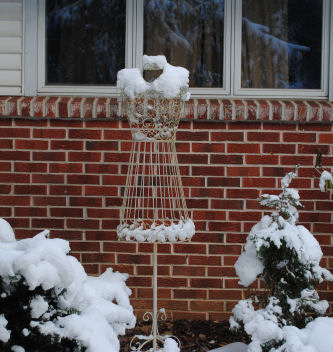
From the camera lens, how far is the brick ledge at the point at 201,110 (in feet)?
12.6

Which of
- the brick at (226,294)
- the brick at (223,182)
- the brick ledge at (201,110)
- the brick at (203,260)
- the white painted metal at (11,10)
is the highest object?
the white painted metal at (11,10)

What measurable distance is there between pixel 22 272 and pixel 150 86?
4.75 feet

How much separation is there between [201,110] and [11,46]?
1.52 m

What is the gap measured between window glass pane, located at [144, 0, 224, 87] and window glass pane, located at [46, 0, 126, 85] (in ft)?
0.84

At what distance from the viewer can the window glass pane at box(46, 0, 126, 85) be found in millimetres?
4117

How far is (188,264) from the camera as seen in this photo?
3930mm

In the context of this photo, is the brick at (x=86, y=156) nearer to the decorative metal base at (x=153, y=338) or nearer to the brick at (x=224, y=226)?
the brick at (x=224, y=226)

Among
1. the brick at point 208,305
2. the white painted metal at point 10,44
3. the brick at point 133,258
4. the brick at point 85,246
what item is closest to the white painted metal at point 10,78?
the white painted metal at point 10,44

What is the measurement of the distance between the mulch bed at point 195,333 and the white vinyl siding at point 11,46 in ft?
6.53

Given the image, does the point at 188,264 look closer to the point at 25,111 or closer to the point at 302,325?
the point at 302,325

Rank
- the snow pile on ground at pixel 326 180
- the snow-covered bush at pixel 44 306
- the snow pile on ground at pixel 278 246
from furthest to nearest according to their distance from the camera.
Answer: the snow pile on ground at pixel 326 180, the snow pile on ground at pixel 278 246, the snow-covered bush at pixel 44 306

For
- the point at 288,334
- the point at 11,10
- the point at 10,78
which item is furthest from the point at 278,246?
the point at 11,10

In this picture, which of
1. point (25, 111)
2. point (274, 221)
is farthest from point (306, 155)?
point (25, 111)

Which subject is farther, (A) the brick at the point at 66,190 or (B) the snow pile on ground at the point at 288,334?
(A) the brick at the point at 66,190
